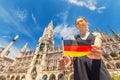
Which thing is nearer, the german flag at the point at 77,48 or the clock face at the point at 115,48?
the german flag at the point at 77,48

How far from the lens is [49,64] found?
53.9m

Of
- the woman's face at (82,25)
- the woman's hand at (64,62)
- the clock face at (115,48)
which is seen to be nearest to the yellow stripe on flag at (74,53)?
the woman's hand at (64,62)

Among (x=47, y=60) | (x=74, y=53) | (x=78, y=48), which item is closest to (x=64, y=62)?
(x=74, y=53)

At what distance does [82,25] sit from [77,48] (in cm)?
66

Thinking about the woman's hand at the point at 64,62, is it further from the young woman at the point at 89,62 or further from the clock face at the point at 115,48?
the clock face at the point at 115,48

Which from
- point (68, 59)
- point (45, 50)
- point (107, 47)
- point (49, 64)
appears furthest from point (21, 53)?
point (68, 59)

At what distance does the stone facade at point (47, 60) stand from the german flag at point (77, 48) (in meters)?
33.9

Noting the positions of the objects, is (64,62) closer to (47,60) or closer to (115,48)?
(115,48)

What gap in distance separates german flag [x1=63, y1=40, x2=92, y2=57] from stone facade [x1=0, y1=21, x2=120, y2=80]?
111 ft

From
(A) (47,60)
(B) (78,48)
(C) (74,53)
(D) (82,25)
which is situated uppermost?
(D) (82,25)

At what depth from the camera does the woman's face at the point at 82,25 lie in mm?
3384

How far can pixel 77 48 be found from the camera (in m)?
3.09

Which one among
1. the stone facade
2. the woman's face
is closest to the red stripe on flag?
the woman's face

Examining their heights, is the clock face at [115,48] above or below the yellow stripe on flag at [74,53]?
above
